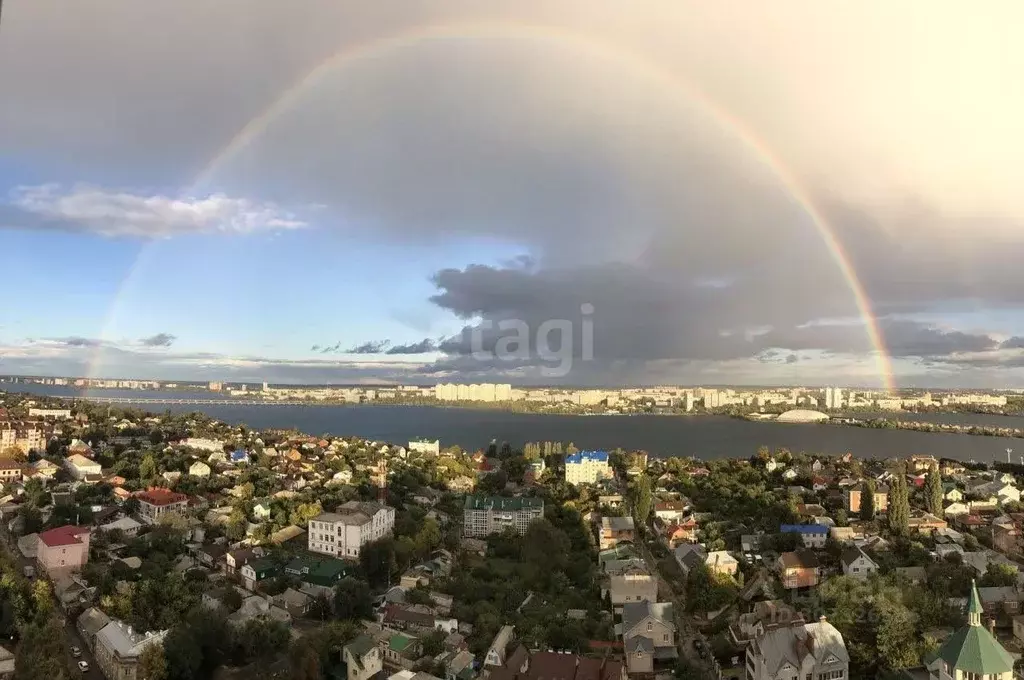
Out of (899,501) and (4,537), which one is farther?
(899,501)

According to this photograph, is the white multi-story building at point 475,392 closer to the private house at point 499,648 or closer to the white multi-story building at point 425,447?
the white multi-story building at point 425,447

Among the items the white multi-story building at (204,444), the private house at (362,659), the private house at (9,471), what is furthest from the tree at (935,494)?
the private house at (9,471)

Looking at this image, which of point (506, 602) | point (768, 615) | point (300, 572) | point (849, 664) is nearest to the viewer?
point (849, 664)

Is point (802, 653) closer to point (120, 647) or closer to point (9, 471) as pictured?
point (120, 647)

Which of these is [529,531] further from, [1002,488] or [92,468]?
[1002,488]

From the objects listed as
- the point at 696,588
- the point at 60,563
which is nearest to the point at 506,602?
the point at 696,588

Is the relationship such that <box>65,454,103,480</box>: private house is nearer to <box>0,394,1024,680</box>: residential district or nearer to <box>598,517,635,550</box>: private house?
<box>0,394,1024,680</box>: residential district
